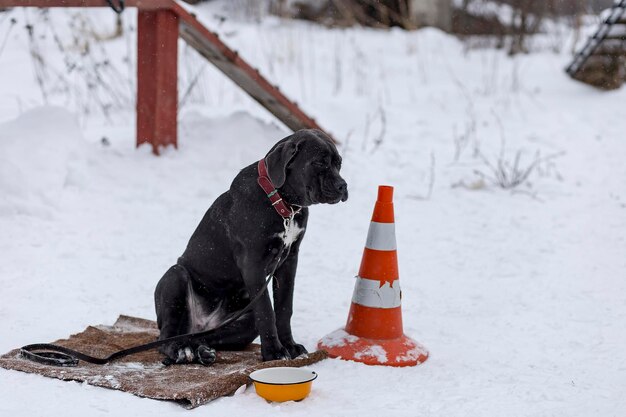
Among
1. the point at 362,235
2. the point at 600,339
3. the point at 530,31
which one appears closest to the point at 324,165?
the point at 600,339

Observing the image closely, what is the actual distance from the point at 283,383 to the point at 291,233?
713mm

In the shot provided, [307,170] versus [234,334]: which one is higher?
[307,170]

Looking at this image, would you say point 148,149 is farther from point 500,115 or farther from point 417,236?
point 500,115

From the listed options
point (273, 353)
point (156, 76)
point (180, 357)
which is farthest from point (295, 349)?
point (156, 76)

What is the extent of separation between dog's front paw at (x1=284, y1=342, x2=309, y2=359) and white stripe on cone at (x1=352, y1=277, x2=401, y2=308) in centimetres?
40

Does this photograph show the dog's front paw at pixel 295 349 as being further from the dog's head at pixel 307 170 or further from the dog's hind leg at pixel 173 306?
the dog's head at pixel 307 170

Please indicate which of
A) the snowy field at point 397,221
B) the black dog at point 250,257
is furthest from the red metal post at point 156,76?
the black dog at point 250,257

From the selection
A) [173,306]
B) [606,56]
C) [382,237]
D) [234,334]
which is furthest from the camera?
[606,56]

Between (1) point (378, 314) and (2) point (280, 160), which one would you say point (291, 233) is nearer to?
(2) point (280, 160)

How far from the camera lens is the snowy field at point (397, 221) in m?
3.38

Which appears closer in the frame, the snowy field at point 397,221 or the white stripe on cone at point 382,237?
the snowy field at point 397,221

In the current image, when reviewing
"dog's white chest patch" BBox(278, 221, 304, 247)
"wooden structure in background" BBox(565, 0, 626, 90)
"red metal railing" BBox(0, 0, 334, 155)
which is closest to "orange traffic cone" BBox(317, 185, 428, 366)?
"dog's white chest patch" BBox(278, 221, 304, 247)

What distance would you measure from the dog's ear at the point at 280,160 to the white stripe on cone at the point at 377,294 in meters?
0.83

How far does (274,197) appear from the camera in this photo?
3.38 m
